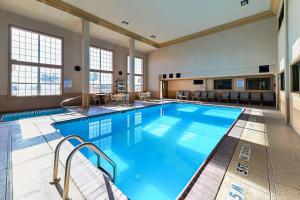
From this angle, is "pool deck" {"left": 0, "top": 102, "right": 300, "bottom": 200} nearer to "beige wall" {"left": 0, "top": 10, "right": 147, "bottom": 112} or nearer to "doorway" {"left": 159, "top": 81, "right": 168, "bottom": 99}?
"beige wall" {"left": 0, "top": 10, "right": 147, "bottom": 112}

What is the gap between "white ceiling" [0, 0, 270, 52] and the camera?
18.8 feet

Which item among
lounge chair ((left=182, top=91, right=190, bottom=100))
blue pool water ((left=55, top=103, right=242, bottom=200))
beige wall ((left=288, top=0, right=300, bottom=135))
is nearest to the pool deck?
blue pool water ((left=55, top=103, right=242, bottom=200))

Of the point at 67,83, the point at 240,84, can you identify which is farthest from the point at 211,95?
the point at 67,83

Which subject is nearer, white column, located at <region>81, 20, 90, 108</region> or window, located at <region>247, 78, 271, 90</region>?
white column, located at <region>81, 20, 90, 108</region>

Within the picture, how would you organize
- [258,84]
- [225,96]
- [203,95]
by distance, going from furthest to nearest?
1. [203,95]
2. [225,96]
3. [258,84]

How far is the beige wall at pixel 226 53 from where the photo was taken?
6918 millimetres

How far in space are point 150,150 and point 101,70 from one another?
25.0ft

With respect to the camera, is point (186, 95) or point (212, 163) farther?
point (186, 95)

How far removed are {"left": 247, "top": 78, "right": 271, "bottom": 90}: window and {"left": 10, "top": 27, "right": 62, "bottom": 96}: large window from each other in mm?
11283

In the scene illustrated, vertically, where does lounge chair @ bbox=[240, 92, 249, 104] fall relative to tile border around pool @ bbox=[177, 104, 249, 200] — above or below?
above

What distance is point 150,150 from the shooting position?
3072 mm

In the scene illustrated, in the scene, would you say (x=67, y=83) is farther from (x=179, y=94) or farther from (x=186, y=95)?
(x=186, y=95)

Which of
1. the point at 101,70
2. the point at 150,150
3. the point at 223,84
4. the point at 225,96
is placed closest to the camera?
the point at 150,150

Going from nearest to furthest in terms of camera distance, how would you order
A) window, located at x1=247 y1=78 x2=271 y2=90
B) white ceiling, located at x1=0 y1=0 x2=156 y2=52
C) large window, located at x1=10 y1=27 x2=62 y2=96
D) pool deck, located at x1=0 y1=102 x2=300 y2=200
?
pool deck, located at x1=0 y1=102 x2=300 y2=200
white ceiling, located at x1=0 y1=0 x2=156 y2=52
large window, located at x1=10 y1=27 x2=62 y2=96
window, located at x1=247 y1=78 x2=271 y2=90
